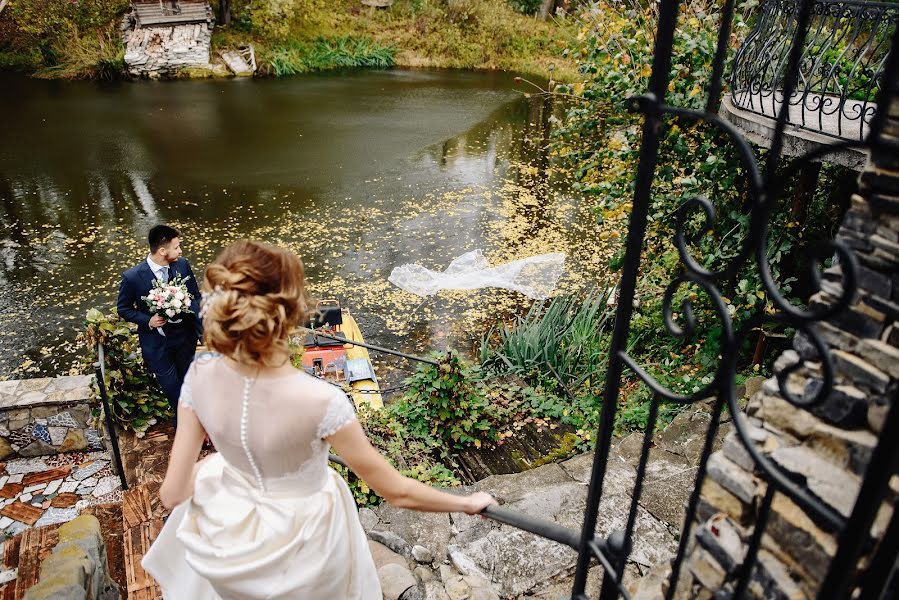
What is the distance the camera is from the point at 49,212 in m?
10.5

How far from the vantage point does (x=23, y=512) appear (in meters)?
3.99

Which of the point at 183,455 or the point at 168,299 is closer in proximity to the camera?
the point at 183,455

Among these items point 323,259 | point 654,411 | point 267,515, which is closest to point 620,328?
point 654,411

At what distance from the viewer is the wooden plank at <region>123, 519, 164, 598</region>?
2.96 meters

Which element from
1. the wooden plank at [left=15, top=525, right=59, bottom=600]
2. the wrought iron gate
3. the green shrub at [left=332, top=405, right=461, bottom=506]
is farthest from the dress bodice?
the green shrub at [left=332, top=405, right=461, bottom=506]

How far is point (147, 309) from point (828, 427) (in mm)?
4157

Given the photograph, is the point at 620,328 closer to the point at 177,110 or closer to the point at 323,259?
the point at 323,259

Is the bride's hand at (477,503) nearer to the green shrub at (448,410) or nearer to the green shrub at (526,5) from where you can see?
the green shrub at (448,410)

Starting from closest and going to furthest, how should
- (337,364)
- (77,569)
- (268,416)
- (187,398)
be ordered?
(268,416) → (187,398) → (77,569) → (337,364)

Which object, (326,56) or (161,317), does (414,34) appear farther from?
(161,317)

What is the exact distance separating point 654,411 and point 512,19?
92.5 feet

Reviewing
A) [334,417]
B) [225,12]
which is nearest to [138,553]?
[334,417]

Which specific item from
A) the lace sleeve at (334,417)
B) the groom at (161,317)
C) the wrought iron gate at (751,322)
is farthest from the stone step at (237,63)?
the wrought iron gate at (751,322)

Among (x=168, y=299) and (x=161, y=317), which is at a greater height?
(x=168, y=299)
